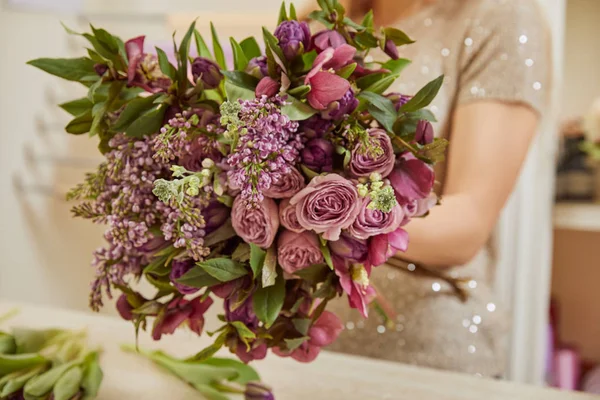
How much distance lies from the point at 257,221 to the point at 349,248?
64mm

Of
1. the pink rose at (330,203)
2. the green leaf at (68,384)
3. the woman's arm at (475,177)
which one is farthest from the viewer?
the woman's arm at (475,177)

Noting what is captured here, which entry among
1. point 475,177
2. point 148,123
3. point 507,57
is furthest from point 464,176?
point 148,123

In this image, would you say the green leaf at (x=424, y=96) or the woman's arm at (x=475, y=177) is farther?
the woman's arm at (x=475, y=177)

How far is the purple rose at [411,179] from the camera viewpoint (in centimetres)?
39

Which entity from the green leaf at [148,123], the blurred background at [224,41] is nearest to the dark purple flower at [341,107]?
the green leaf at [148,123]

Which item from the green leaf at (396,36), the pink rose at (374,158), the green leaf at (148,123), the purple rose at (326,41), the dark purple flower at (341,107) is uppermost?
the green leaf at (396,36)

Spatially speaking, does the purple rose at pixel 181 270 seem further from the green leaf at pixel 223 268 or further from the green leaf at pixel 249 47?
the green leaf at pixel 249 47

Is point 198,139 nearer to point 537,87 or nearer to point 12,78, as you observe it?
point 537,87

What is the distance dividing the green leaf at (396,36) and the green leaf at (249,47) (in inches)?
3.8

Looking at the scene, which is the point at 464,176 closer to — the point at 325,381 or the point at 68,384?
the point at 325,381

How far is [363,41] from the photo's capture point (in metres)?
0.42

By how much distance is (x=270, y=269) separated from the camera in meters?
0.38

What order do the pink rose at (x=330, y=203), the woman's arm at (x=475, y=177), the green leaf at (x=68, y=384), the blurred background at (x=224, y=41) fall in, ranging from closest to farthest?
the pink rose at (x=330, y=203)
the green leaf at (x=68, y=384)
the woman's arm at (x=475, y=177)
the blurred background at (x=224, y=41)

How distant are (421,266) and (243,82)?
0.34 m
